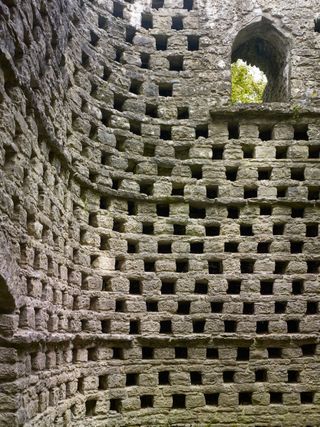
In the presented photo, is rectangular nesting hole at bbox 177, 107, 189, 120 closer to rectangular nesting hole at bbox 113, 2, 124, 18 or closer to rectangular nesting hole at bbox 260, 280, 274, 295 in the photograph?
rectangular nesting hole at bbox 113, 2, 124, 18

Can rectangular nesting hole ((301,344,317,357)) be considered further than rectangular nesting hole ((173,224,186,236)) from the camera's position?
No

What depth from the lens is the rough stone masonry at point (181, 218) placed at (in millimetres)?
10150

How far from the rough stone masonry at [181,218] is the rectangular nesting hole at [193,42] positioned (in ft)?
0.45

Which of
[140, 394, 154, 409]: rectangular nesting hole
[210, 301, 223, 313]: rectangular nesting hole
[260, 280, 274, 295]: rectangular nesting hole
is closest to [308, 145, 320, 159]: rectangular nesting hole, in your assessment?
[260, 280, 274, 295]: rectangular nesting hole

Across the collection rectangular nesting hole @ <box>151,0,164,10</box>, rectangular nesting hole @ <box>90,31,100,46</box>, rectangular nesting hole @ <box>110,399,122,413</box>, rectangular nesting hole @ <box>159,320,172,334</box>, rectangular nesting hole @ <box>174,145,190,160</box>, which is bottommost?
rectangular nesting hole @ <box>110,399,122,413</box>

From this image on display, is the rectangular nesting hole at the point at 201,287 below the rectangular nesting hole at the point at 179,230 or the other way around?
below

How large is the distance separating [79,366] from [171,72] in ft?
21.3

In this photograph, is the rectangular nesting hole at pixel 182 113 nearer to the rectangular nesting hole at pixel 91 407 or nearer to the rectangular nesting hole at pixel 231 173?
the rectangular nesting hole at pixel 231 173

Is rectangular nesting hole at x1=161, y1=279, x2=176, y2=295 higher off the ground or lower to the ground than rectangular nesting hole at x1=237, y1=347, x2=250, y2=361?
higher

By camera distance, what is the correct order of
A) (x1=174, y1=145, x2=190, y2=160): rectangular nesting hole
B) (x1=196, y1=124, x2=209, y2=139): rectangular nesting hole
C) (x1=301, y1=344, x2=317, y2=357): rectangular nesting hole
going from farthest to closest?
1. (x1=196, y1=124, x2=209, y2=139): rectangular nesting hole
2. (x1=174, y1=145, x2=190, y2=160): rectangular nesting hole
3. (x1=301, y1=344, x2=317, y2=357): rectangular nesting hole

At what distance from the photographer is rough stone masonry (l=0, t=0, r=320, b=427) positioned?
10.2 metres

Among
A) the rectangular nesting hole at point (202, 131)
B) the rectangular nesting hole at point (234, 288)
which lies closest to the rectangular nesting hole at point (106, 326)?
the rectangular nesting hole at point (234, 288)

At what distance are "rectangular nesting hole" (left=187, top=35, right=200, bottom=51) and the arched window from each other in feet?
3.19

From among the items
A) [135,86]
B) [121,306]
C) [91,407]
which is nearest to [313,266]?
[121,306]
